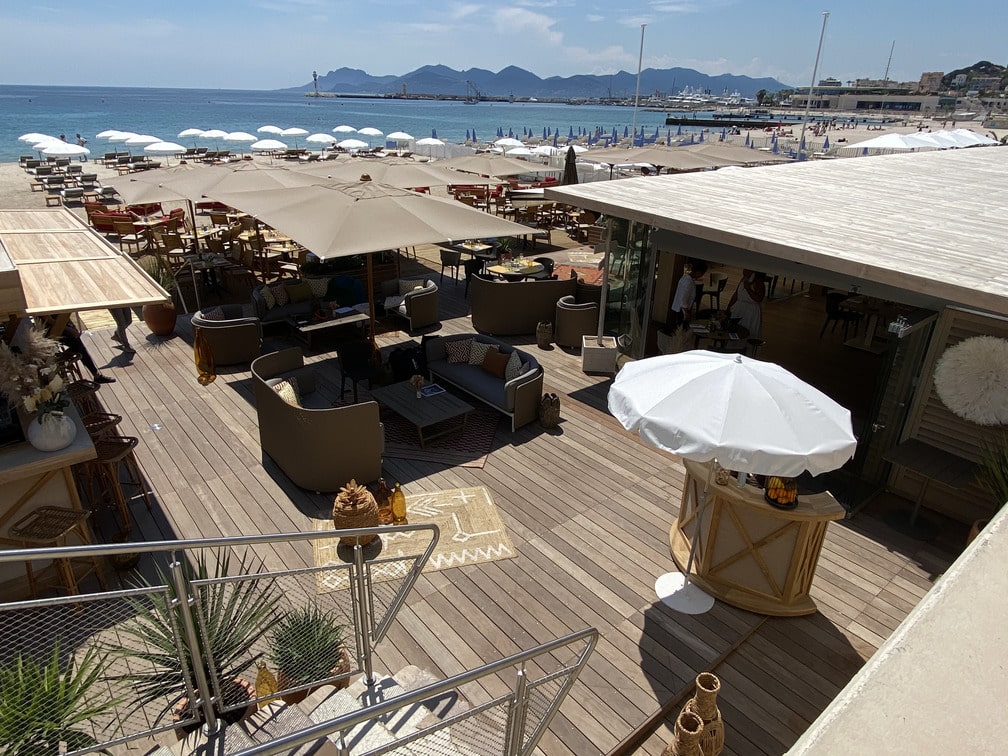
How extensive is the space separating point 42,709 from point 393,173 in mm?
12583

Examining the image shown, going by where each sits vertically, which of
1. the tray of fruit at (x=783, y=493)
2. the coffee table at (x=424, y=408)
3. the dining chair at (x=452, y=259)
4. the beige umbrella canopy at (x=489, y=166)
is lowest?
the coffee table at (x=424, y=408)

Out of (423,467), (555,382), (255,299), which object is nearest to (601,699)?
(423,467)

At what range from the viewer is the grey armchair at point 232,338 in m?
9.31

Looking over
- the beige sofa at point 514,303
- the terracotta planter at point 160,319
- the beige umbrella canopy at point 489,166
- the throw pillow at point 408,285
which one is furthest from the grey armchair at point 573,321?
the beige umbrella canopy at point 489,166

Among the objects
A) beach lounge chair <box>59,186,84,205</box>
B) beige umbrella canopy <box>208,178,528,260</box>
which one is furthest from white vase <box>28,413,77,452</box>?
beach lounge chair <box>59,186,84,205</box>

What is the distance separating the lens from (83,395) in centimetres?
628

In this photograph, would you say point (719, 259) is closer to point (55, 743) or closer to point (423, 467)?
point (423, 467)

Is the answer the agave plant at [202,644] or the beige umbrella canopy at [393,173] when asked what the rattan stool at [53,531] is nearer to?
the agave plant at [202,644]

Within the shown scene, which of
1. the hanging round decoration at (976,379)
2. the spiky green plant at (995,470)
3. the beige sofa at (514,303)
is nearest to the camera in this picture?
the spiky green plant at (995,470)

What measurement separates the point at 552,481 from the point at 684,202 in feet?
14.9

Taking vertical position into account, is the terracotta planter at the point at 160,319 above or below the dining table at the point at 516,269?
below

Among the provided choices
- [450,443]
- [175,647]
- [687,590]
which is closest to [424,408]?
[450,443]

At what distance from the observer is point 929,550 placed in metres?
5.95

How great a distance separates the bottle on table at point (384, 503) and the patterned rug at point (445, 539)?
7.3 inches
